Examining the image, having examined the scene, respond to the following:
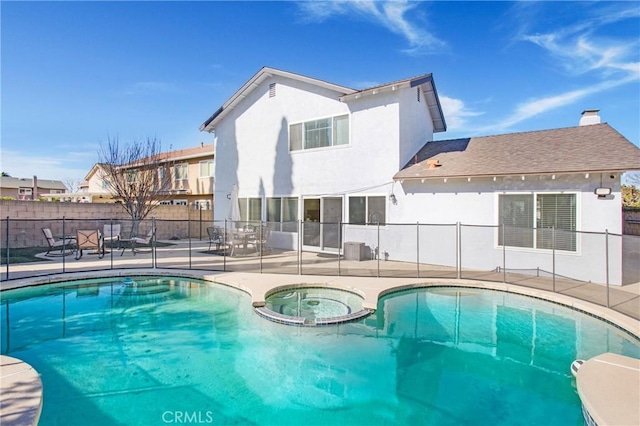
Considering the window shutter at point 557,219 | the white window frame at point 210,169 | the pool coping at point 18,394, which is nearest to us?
the pool coping at point 18,394

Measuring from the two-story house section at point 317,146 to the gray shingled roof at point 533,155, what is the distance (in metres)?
1.24

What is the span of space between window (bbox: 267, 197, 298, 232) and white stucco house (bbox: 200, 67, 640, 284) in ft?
0.19

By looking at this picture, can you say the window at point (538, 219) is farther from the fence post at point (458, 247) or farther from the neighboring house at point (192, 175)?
the neighboring house at point (192, 175)

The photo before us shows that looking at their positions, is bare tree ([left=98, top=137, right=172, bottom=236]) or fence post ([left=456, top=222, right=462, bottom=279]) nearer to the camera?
fence post ([left=456, top=222, right=462, bottom=279])

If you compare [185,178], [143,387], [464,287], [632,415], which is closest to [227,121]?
[185,178]

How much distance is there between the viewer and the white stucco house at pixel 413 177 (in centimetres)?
879

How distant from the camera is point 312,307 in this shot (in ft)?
24.4

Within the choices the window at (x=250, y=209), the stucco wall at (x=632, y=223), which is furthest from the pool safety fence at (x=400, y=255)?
the stucco wall at (x=632, y=223)

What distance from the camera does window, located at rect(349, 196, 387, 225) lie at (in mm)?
12046

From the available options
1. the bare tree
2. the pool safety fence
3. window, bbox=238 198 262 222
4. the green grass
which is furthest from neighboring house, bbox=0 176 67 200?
window, bbox=238 198 262 222

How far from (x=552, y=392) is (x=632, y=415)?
4.11 ft

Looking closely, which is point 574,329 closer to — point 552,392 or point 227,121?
point 552,392

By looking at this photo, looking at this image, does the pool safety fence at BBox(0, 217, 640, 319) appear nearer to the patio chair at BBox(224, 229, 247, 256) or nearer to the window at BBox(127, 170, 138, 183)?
the patio chair at BBox(224, 229, 247, 256)

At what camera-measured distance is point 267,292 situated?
25.6 feet
